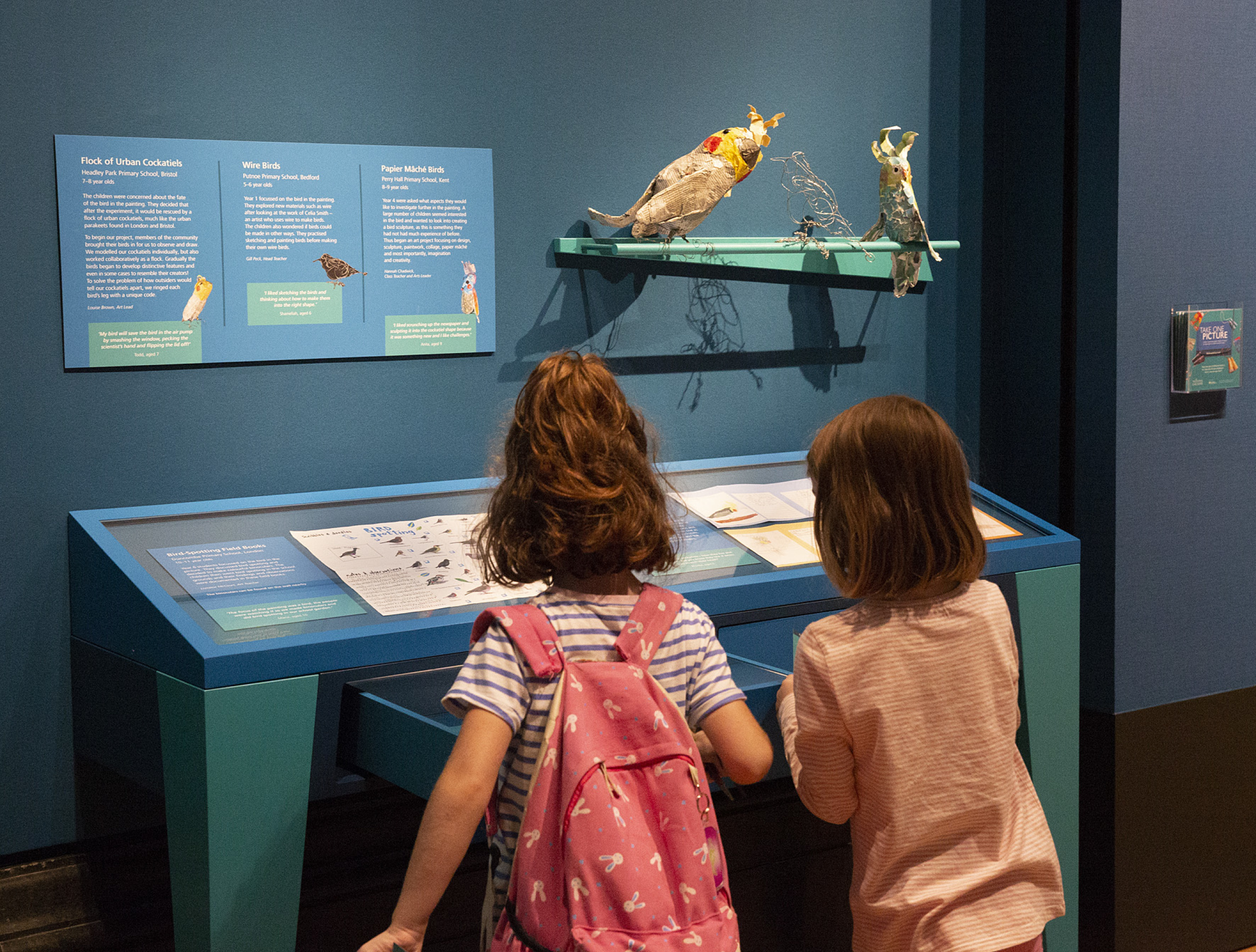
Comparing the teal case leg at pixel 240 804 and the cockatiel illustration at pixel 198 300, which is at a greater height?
the cockatiel illustration at pixel 198 300

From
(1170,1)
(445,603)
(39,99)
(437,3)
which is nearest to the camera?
(445,603)

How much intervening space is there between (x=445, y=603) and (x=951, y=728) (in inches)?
36.8

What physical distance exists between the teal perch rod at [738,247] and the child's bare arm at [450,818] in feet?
5.02

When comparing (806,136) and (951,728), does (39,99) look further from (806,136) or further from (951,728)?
(951,728)

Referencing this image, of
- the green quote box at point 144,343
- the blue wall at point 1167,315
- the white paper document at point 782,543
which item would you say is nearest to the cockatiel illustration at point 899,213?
the blue wall at point 1167,315

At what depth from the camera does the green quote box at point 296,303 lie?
8.45ft

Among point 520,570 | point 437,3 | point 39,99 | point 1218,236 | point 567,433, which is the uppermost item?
point 437,3

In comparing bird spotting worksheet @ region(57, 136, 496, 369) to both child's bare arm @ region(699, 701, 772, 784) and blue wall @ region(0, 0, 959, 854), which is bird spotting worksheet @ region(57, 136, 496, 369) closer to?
blue wall @ region(0, 0, 959, 854)

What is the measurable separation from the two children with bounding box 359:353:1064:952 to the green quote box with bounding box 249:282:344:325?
3.89 ft

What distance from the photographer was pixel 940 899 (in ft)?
5.33

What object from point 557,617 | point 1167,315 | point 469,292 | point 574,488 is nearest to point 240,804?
point 557,617

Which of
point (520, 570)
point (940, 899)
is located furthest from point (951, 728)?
point (520, 570)

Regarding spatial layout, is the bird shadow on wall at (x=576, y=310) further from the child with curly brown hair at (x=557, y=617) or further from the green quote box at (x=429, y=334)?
the child with curly brown hair at (x=557, y=617)

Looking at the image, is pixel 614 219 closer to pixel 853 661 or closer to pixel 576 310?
pixel 576 310
